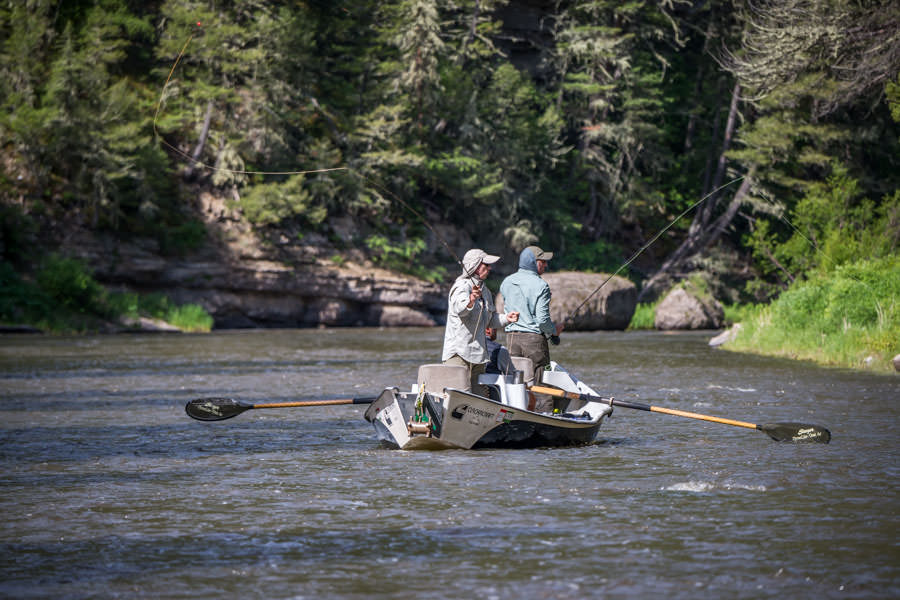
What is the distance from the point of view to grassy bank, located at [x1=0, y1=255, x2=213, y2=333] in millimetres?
29016

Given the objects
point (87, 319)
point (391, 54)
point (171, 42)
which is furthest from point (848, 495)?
point (391, 54)

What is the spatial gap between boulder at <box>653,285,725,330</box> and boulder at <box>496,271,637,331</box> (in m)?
1.22

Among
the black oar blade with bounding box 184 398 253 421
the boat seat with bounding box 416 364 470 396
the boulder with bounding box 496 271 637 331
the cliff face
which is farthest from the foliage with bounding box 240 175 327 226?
the boat seat with bounding box 416 364 470 396

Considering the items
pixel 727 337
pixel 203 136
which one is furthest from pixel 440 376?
pixel 203 136

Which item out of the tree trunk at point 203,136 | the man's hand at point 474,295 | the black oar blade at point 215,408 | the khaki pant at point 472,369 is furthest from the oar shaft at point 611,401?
the tree trunk at point 203,136

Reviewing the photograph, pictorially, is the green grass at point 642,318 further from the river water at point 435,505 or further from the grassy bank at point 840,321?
the river water at point 435,505

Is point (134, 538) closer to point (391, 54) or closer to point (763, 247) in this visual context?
point (763, 247)

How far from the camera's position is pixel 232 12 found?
3681 centimetres

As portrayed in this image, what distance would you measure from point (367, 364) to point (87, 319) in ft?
41.5

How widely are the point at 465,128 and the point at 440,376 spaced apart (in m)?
29.8

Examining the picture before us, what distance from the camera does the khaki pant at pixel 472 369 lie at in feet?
34.3

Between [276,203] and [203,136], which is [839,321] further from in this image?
[203,136]

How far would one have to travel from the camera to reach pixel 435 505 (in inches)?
304

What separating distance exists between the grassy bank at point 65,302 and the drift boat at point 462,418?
21.1 meters
